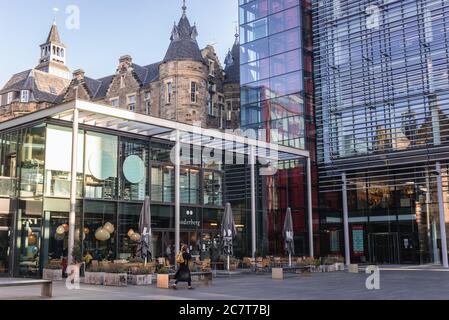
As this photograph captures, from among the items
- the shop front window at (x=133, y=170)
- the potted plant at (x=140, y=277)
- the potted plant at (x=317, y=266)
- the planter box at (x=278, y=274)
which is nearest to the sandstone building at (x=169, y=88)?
the shop front window at (x=133, y=170)

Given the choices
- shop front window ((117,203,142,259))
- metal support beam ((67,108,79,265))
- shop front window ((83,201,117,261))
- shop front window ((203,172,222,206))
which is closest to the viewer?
metal support beam ((67,108,79,265))

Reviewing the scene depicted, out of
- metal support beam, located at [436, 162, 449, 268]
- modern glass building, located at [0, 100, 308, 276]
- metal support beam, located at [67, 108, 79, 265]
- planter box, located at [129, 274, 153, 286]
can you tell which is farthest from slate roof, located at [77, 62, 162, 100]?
planter box, located at [129, 274, 153, 286]

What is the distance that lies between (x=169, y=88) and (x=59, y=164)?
79.1 ft

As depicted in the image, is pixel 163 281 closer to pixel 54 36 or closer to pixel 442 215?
pixel 442 215

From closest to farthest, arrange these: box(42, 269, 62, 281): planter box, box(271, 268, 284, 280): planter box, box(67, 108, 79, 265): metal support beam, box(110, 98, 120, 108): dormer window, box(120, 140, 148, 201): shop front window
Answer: box(67, 108, 79, 265): metal support beam
box(42, 269, 62, 281): planter box
box(271, 268, 284, 280): planter box
box(120, 140, 148, 201): shop front window
box(110, 98, 120, 108): dormer window

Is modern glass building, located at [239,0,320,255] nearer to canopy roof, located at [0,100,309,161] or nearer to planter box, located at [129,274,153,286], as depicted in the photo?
canopy roof, located at [0,100,309,161]

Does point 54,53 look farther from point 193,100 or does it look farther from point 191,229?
point 191,229

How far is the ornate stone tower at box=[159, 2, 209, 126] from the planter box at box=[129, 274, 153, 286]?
2640 cm

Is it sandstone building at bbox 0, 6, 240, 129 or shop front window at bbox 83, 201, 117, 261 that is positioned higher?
sandstone building at bbox 0, 6, 240, 129

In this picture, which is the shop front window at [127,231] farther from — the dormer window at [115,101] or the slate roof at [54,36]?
the slate roof at [54,36]

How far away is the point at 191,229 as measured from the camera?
2892cm

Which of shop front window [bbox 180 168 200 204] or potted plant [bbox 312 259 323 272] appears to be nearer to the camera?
potted plant [bbox 312 259 323 272]

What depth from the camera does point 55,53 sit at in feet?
330

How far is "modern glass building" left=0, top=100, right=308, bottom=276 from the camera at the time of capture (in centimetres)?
2245
